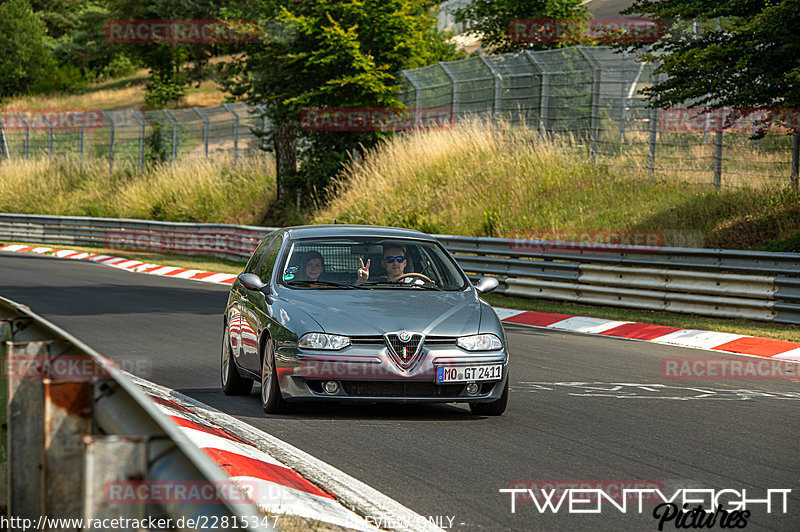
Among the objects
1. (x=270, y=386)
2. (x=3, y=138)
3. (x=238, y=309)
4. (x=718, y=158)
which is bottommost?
(x=270, y=386)

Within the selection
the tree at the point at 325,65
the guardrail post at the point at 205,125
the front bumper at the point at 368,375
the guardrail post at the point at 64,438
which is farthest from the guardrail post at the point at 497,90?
the guardrail post at the point at 64,438

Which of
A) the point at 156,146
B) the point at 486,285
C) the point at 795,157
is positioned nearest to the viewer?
the point at 486,285

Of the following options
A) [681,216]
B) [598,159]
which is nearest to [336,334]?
[681,216]

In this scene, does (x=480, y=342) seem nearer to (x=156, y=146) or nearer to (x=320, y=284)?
(x=320, y=284)

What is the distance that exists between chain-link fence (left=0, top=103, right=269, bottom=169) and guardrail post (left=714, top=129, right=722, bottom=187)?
59.6ft

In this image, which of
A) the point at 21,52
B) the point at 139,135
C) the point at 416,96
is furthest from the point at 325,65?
the point at 21,52

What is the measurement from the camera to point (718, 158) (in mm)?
22156

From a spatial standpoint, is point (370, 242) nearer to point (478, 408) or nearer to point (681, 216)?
point (478, 408)

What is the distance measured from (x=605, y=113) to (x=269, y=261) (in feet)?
57.4

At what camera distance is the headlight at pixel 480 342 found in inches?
319

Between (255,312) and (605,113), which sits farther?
(605,113)

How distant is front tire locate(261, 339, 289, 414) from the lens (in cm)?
819

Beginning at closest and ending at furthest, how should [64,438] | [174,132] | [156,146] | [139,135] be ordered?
[64,438] < [174,132] < [156,146] < [139,135]

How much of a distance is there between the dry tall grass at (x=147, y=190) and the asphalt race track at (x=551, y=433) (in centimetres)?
2268
